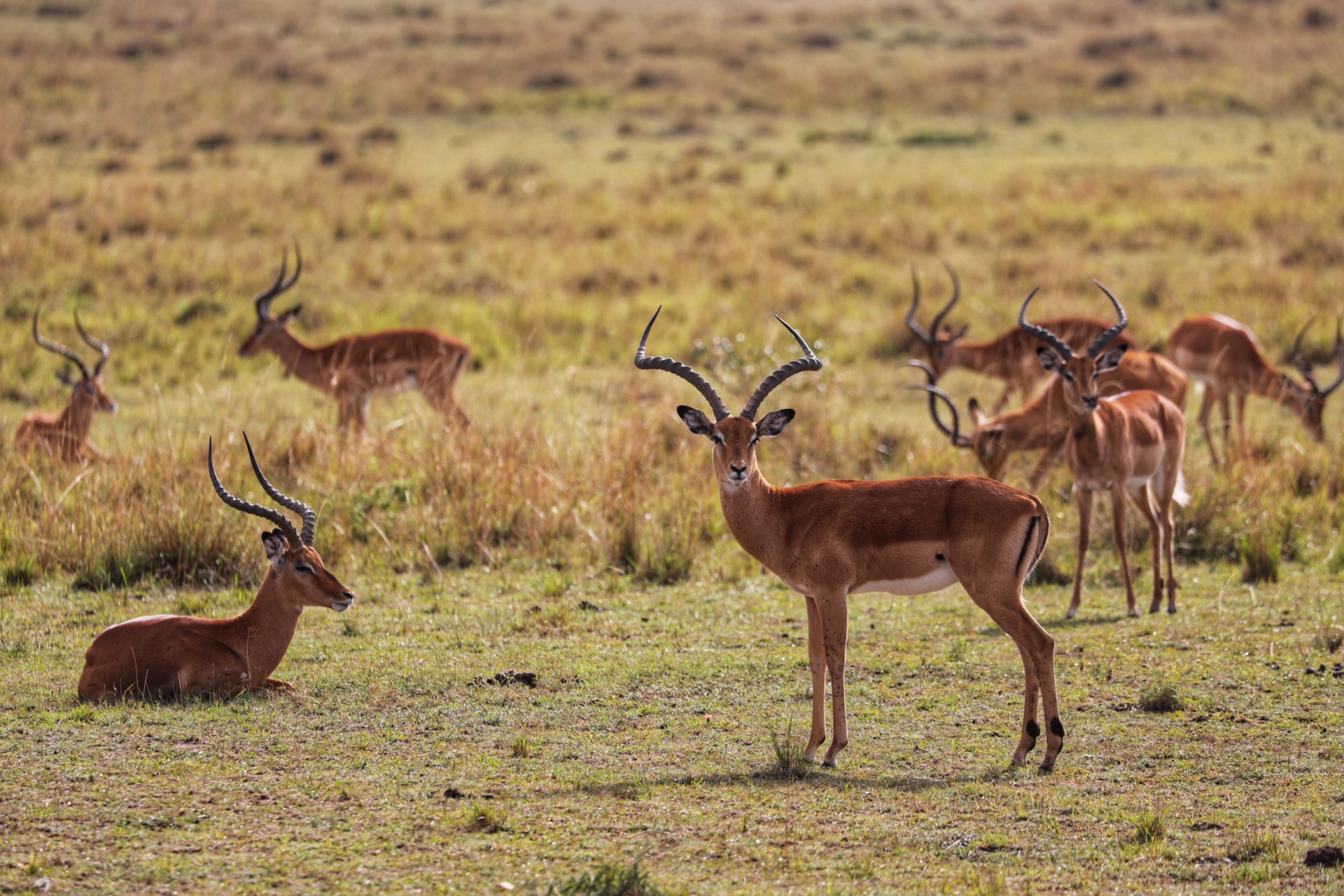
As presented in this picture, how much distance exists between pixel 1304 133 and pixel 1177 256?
12.1 meters

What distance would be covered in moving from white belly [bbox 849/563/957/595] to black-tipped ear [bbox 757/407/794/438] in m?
0.78

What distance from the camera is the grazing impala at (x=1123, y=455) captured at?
889 centimetres

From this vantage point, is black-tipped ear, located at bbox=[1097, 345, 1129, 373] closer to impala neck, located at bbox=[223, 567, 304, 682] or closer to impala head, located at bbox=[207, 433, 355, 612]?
impala head, located at bbox=[207, 433, 355, 612]

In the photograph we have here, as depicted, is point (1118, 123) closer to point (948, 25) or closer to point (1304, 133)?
point (1304, 133)

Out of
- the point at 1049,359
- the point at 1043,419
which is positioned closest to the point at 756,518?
the point at 1049,359

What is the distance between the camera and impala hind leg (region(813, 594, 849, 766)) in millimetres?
6055

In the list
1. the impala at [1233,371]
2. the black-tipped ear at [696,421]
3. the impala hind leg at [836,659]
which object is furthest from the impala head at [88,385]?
the impala at [1233,371]

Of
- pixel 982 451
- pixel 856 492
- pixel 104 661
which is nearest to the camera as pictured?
pixel 856 492

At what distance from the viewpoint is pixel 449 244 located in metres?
20.2

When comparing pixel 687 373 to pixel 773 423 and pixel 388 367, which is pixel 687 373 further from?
pixel 388 367

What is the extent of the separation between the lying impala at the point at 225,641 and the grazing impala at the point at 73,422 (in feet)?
13.3

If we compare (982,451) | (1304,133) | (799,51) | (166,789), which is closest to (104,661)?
(166,789)

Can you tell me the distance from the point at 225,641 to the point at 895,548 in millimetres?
3119

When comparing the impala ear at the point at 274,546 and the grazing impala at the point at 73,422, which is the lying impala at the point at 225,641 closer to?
the impala ear at the point at 274,546
